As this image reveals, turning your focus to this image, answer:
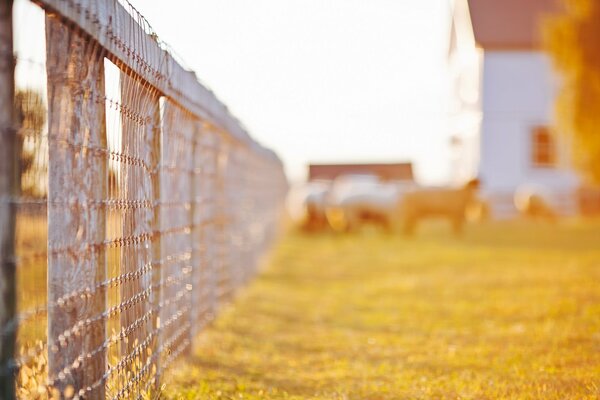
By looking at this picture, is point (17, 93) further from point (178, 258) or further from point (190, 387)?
point (178, 258)

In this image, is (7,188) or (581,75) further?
(581,75)

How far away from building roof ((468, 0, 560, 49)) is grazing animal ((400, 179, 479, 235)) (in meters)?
9.67

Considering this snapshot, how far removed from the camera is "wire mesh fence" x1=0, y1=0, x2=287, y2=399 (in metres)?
2.97

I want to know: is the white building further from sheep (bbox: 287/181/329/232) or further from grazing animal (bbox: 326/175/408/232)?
grazing animal (bbox: 326/175/408/232)

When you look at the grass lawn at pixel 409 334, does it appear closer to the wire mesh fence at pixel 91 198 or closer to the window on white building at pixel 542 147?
the wire mesh fence at pixel 91 198

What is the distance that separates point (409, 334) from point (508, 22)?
26904 millimetres

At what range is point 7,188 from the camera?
2.82 m

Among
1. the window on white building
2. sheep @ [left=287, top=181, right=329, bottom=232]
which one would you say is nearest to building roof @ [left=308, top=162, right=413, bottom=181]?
the window on white building

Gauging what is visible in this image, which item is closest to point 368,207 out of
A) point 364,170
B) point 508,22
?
point 508,22

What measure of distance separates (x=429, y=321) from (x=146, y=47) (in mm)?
4589

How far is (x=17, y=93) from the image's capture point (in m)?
3.19

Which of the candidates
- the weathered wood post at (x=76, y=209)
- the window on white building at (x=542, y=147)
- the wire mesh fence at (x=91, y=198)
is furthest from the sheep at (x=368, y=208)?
the weathered wood post at (x=76, y=209)

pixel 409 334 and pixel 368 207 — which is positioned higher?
pixel 368 207

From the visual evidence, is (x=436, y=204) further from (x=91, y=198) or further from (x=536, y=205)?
(x=91, y=198)
